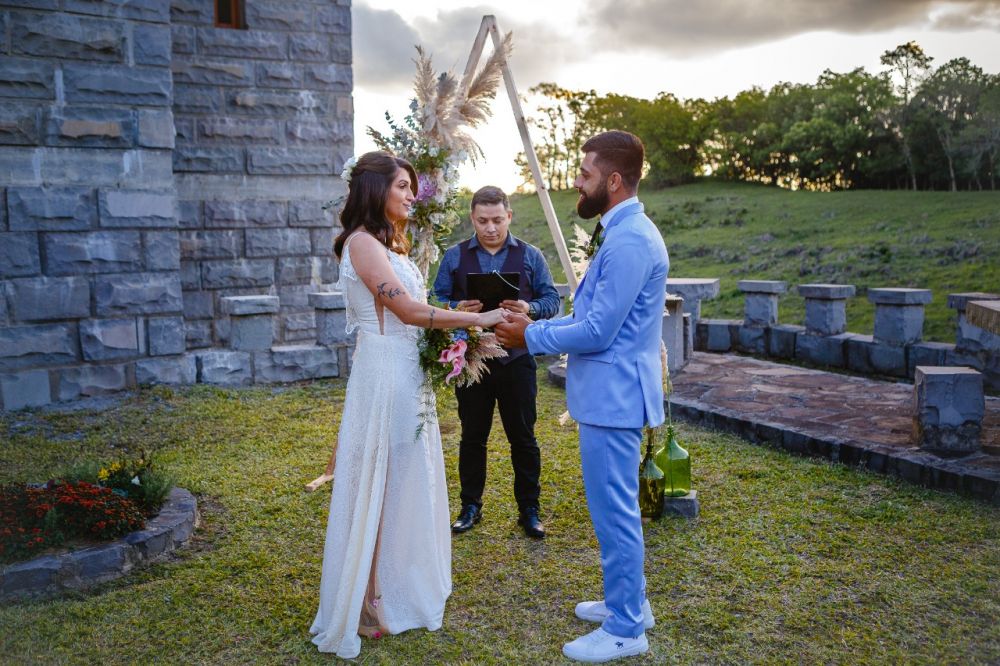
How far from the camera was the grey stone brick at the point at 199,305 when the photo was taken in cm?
1051

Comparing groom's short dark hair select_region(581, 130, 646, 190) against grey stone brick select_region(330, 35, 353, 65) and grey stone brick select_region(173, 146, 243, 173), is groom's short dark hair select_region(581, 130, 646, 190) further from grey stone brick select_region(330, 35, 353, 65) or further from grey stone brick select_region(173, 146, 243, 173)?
grey stone brick select_region(330, 35, 353, 65)

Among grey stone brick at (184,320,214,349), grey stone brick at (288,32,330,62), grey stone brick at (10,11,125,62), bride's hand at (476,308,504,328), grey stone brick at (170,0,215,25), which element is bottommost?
grey stone brick at (184,320,214,349)

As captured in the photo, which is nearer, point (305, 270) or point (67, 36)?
point (67, 36)

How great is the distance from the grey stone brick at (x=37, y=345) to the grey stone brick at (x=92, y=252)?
0.59 meters

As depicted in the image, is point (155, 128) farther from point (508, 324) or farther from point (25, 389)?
point (508, 324)

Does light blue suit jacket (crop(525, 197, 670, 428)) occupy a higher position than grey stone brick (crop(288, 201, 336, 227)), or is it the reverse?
grey stone brick (crop(288, 201, 336, 227))

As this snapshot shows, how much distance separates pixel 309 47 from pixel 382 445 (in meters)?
8.24

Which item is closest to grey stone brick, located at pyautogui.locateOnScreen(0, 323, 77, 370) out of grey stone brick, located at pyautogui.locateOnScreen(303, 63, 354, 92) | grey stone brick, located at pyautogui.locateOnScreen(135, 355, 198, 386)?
grey stone brick, located at pyautogui.locateOnScreen(135, 355, 198, 386)

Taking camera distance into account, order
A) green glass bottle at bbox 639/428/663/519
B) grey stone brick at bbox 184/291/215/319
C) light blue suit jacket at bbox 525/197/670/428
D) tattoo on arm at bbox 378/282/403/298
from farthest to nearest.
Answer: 1. grey stone brick at bbox 184/291/215/319
2. green glass bottle at bbox 639/428/663/519
3. tattoo on arm at bbox 378/282/403/298
4. light blue suit jacket at bbox 525/197/670/428

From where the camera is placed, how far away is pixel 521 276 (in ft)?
17.7

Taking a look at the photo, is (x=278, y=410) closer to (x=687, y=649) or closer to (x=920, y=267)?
(x=687, y=649)

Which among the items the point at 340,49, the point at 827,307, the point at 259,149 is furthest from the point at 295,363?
the point at 827,307

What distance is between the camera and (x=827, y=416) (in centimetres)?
773

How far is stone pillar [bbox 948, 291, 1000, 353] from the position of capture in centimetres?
923
